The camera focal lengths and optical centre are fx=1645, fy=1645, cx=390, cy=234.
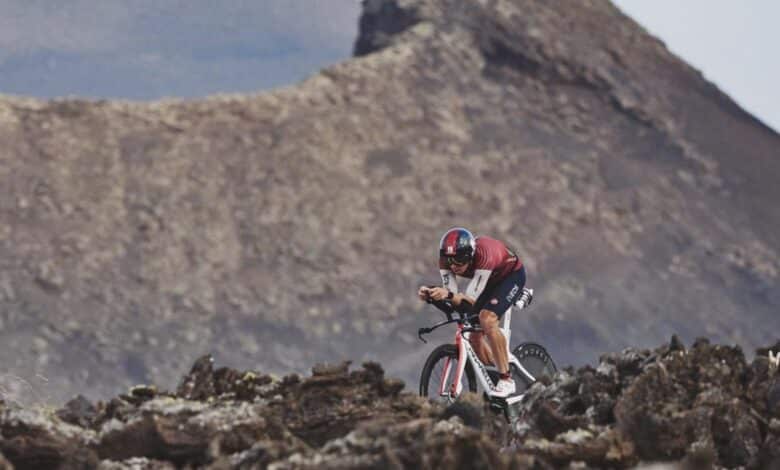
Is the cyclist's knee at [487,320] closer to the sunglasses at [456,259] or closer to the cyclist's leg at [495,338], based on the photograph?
the cyclist's leg at [495,338]

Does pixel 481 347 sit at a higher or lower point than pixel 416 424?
higher

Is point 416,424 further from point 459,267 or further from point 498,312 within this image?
point 498,312

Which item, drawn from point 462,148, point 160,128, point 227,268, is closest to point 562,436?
point 227,268

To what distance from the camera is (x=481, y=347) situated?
12.6 metres

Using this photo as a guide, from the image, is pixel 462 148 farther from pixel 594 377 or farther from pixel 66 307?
pixel 594 377

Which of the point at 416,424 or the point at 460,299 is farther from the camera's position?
the point at 460,299

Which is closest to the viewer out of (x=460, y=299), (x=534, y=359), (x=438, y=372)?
(x=460, y=299)

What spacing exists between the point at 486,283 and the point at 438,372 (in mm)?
776

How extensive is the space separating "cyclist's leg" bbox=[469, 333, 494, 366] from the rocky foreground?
1.39 m

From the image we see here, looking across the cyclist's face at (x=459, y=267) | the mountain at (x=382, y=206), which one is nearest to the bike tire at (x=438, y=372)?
the cyclist's face at (x=459, y=267)

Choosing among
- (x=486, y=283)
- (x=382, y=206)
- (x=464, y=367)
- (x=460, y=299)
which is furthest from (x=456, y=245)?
(x=382, y=206)

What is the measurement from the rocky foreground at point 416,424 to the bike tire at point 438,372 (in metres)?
1.27

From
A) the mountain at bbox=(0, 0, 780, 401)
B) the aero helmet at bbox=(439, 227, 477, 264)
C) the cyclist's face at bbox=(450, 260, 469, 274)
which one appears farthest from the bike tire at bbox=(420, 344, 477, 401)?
the mountain at bbox=(0, 0, 780, 401)

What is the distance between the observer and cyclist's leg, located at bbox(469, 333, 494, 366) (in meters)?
12.6
